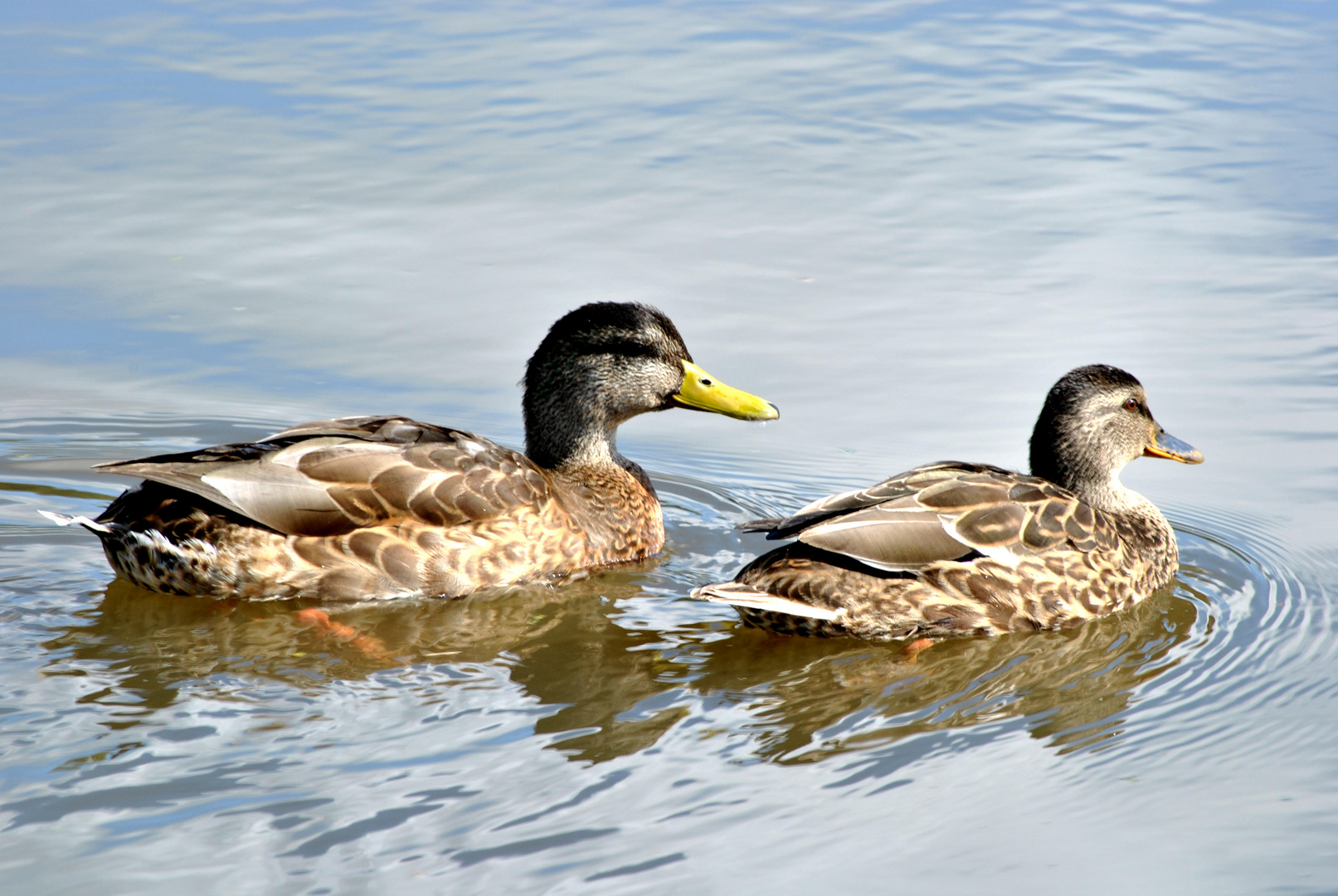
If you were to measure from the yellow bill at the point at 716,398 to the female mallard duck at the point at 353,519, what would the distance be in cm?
74

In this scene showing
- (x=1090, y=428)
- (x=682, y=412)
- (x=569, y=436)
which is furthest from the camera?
(x=682, y=412)

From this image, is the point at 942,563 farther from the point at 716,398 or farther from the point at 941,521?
the point at 716,398

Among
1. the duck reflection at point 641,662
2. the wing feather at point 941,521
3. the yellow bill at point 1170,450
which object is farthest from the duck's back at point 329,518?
the yellow bill at point 1170,450

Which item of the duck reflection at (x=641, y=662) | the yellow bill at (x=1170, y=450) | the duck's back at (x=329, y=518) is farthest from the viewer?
the yellow bill at (x=1170, y=450)

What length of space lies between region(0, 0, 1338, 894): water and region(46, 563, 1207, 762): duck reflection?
3 cm

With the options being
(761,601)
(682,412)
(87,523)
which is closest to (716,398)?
(682,412)

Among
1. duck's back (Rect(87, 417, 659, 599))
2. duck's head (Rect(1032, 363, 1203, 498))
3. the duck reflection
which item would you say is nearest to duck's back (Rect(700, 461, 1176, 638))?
the duck reflection

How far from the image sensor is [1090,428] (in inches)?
295

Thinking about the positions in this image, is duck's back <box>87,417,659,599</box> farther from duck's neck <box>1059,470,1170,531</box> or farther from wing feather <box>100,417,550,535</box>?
duck's neck <box>1059,470,1170,531</box>

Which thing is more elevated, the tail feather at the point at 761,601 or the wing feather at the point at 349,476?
the wing feather at the point at 349,476

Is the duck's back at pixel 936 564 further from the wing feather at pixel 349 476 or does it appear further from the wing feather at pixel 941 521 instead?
the wing feather at pixel 349 476

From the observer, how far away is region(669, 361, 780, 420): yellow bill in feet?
26.9

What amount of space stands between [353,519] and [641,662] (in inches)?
62.4

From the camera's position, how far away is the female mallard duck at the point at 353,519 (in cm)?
708
